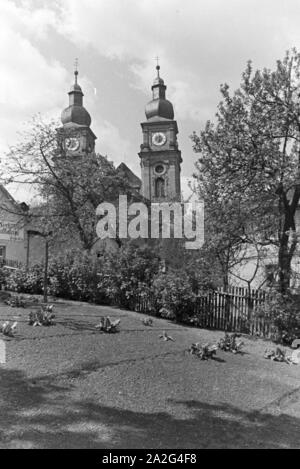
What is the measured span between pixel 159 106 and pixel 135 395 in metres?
58.9

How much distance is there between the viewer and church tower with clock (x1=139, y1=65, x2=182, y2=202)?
5588cm

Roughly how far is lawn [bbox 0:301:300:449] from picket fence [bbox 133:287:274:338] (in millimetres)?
2228

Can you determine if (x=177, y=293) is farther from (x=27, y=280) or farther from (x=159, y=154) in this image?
(x=159, y=154)

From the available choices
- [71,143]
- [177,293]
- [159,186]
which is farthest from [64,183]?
[159,186]

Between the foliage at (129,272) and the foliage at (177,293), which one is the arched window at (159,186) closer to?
the foliage at (129,272)

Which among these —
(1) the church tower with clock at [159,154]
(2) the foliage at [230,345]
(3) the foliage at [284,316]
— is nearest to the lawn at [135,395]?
(2) the foliage at [230,345]

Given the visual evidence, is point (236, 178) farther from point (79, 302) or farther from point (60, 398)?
point (60, 398)

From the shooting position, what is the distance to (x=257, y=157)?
11141mm

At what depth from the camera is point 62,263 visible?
16.1m

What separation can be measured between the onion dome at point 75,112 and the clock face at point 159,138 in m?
9.98

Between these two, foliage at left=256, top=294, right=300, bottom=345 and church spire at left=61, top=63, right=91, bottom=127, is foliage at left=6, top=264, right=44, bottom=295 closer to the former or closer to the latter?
foliage at left=256, top=294, right=300, bottom=345

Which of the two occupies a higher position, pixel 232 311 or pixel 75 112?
pixel 75 112
